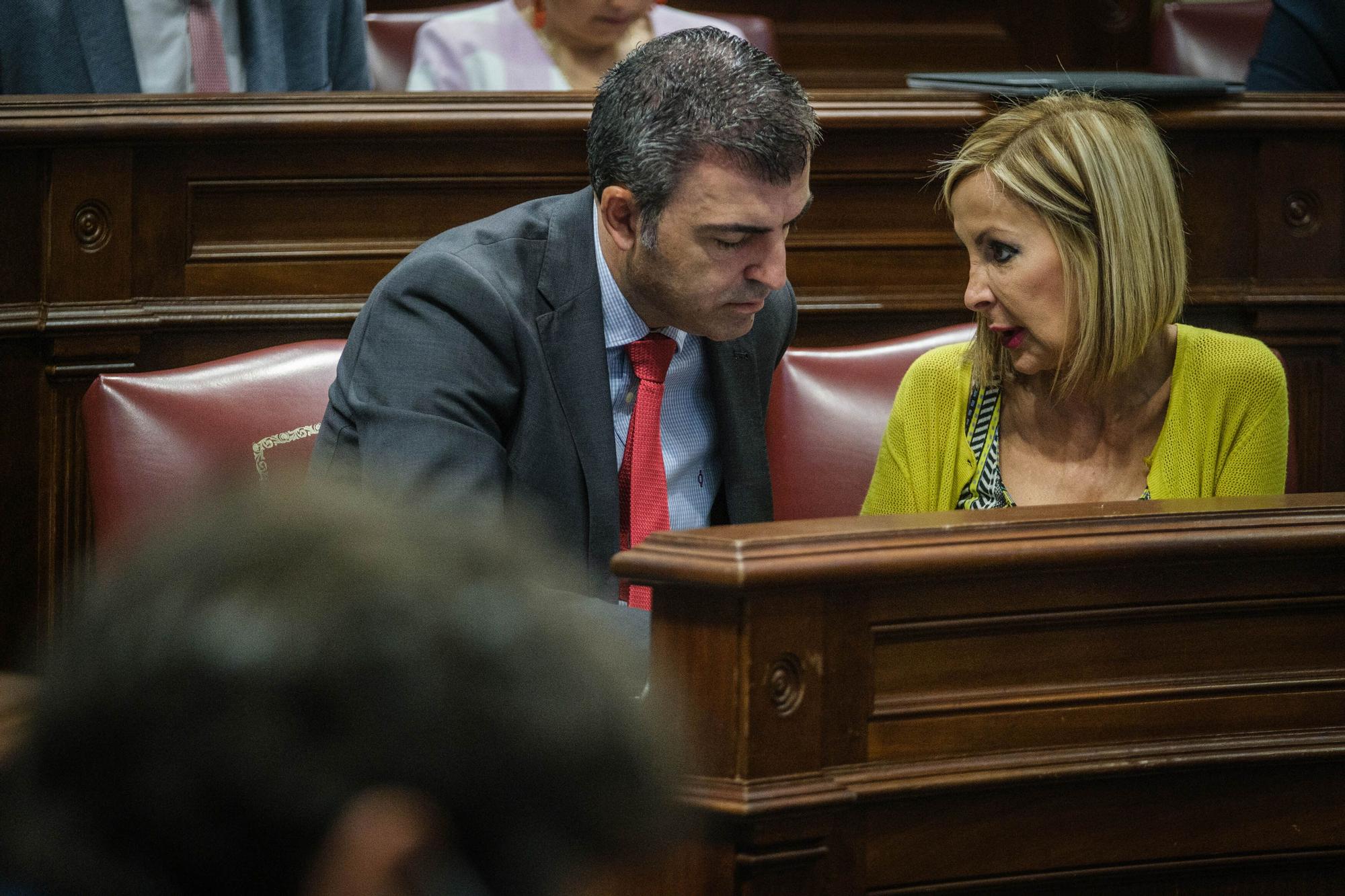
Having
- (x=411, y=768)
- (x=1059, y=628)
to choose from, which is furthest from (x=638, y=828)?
(x=1059, y=628)

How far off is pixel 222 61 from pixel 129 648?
2339 millimetres

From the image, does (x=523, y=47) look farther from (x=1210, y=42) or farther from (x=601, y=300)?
(x=1210, y=42)

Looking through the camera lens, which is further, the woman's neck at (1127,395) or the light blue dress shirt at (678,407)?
the woman's neck at (1127,395)

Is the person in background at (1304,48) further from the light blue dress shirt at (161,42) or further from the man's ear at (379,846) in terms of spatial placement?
the man's ear at (379,846)

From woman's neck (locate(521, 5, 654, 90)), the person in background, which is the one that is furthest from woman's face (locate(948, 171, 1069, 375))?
the person in background

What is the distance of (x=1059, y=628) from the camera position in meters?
1.34

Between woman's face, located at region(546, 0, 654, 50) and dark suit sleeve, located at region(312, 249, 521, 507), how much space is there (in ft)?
3.52

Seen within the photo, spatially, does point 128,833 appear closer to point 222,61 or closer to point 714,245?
point 714,245

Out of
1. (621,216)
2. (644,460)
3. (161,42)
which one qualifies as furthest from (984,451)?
(161,42)

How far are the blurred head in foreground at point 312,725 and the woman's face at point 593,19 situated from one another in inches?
94.2

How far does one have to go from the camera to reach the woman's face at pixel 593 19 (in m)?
Answer: 2.74

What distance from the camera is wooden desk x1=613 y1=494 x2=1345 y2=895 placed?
48.3 inches

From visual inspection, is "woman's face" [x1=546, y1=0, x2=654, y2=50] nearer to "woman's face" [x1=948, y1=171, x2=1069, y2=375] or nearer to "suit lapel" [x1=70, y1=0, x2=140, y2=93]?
"suit lapel" [x1=70, y1=0, x2=140, y2=93]

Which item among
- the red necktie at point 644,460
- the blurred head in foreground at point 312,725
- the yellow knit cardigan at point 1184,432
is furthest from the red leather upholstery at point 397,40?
the blurred head in foreground at point 312,725
